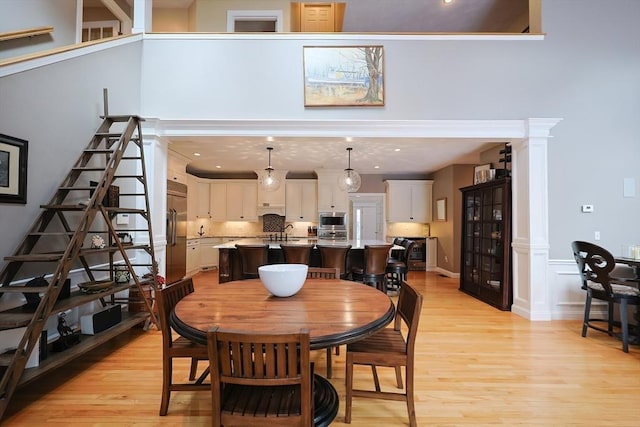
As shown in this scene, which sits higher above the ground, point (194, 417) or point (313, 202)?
point (313, 202)

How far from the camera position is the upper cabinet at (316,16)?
5391 mm

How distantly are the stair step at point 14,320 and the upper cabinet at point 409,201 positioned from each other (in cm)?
705

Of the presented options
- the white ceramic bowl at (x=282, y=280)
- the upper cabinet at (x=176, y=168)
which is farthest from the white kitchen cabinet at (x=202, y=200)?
the white ceramic bowl at (x=282, y=280)

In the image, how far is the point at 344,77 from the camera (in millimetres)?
3914

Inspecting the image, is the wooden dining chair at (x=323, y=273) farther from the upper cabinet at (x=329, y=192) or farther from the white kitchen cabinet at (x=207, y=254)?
the white kitchen cabinet at (x=207, y=254)

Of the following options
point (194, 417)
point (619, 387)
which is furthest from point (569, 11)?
point (194, 417)

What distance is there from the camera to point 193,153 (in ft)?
18.4

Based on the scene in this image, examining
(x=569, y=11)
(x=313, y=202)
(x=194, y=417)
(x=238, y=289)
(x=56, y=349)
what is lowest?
(x=194, y=417)

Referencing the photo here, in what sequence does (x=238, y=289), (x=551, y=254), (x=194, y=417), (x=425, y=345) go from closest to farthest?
(x=194, y=417) → (x=238, y=289) → (x=425, y=345) → (x=551, y=254)

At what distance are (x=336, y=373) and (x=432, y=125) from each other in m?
3.06

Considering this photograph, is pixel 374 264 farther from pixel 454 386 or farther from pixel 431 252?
pixel 431 252

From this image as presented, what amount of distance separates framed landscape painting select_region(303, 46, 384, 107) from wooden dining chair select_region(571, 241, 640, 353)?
9.14 ft

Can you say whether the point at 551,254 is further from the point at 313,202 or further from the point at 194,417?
the point at 313,202

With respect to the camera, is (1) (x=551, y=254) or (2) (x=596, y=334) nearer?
(2) (x=596, y=334)
